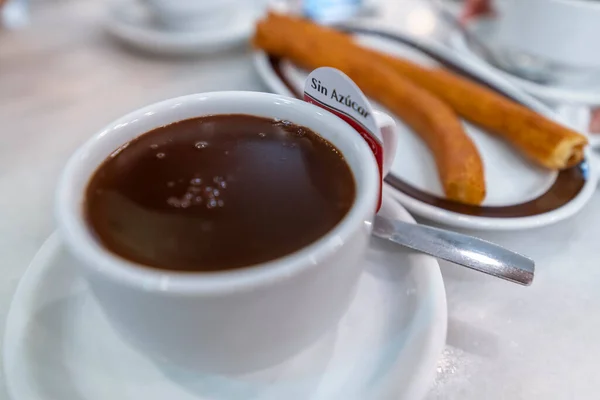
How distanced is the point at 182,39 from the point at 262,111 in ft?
2.14

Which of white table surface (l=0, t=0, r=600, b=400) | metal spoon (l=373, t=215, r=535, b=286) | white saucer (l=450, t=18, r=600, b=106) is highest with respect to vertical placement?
metal spoon (l=373, t=215, r=535, b=286)

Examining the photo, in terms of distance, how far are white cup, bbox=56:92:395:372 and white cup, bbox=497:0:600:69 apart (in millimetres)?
670

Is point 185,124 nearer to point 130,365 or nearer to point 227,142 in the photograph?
point 227,142

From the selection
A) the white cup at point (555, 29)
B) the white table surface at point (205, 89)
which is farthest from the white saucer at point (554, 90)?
the white table surface at point (205, 89)

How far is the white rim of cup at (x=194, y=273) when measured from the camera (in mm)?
429

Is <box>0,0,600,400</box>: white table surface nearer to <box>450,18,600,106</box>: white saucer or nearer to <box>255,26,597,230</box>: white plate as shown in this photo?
<box>255,26,597,230</box>: white plate

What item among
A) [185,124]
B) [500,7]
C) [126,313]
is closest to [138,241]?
[126,313]

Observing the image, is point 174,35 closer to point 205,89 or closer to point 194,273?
point 205,89

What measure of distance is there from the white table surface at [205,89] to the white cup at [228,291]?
185 millimetres

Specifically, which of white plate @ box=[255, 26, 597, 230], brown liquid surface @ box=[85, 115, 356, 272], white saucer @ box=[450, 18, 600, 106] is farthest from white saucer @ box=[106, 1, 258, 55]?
brown liquid surface @ box=[85, 115, 356, 272]

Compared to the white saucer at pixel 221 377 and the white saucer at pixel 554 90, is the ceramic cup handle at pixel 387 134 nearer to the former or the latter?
the white saucer at pixel 221 377

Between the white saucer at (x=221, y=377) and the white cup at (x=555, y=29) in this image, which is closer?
the white saucer at (x=221, y=377)

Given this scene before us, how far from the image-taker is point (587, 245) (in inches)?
30.7

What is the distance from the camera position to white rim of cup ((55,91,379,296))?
429 mm
